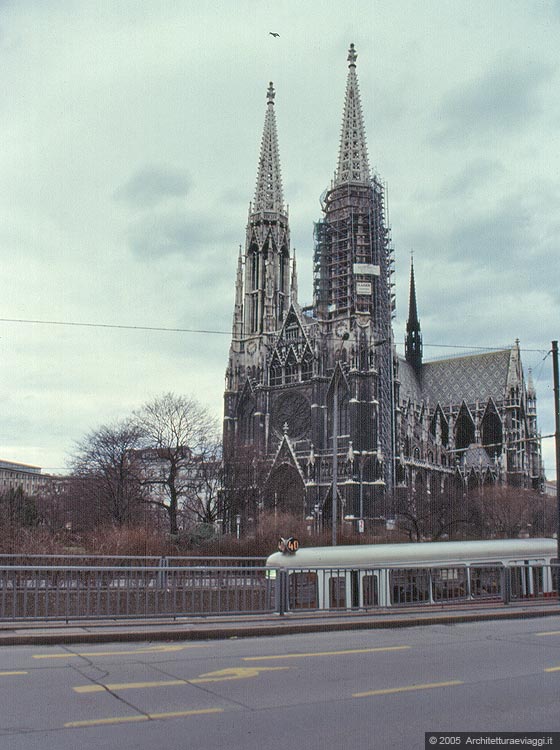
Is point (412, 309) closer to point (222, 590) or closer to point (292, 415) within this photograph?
point (292, 415)

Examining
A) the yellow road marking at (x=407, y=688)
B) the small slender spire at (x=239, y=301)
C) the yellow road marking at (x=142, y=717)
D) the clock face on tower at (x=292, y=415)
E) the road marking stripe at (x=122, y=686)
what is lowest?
the yellow road marking at (x=407, y=688)

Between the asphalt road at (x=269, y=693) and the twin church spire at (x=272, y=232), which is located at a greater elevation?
the twin church spire at (x=272, y=232)

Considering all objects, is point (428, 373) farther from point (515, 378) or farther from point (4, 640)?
point (4, 640)

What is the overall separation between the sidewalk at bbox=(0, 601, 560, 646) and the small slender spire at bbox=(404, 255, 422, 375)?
3832 inches

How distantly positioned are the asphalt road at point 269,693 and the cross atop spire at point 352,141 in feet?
265

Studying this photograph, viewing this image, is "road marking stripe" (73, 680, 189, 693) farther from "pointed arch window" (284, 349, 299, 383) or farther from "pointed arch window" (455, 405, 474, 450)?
"pointed arch window" (455, 405, 474, 450)

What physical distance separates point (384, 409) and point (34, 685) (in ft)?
248

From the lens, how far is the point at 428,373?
11506 centimetres

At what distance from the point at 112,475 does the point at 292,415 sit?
40.2 metres

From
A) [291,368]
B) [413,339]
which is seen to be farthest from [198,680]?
[413,339]

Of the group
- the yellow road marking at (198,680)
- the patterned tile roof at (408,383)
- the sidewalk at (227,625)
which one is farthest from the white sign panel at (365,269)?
the yellow road marking at (198,680)

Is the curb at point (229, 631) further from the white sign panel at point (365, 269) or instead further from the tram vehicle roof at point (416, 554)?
the white sign panel at point (365, 269)

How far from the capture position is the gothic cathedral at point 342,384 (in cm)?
7988

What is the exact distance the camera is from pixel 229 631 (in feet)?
46.8
